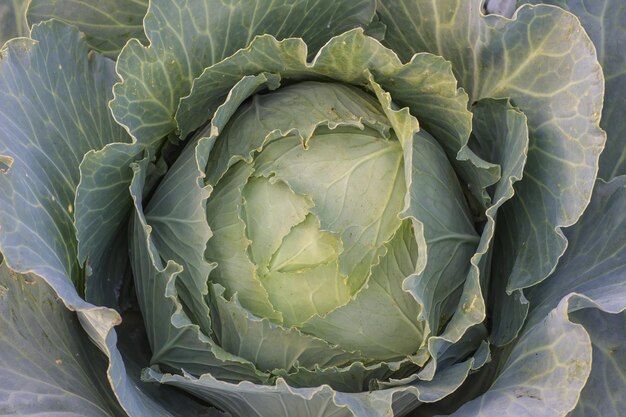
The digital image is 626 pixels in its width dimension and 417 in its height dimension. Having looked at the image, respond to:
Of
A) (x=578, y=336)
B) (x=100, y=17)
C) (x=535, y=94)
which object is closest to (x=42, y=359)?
(x=100, y=17)

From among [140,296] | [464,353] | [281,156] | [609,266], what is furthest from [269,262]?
[609,266]

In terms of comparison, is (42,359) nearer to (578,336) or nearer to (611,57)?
(578,336)

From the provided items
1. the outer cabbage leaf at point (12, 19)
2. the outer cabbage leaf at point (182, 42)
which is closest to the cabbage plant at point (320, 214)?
the outer cabbage leaf at point (182, 42)

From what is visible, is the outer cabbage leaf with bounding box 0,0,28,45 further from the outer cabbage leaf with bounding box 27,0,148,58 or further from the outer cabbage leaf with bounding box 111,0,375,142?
the outer cabbage leaf with bounding box 111,0,375,142

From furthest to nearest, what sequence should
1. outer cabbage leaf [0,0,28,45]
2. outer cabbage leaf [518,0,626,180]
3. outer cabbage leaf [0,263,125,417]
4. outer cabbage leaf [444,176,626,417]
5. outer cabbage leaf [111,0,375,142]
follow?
outer cabbage leaf [0,0,28,45], outer cabbage leaf [518,0,626,180], outer cabbage leaf [111,0,375,142], outer cabbage leaf [0,263,125,417], outer cabbage leaf [444,176,626,417]

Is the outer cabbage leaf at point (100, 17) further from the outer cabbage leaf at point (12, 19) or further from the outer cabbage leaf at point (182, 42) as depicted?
the outer cabbage leaf at point (182, 42)

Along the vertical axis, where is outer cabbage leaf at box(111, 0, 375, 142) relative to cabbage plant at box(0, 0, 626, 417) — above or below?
above

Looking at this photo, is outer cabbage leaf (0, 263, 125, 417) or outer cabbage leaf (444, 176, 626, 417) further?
outer cabbage leaf (0, 263, 125, 417)

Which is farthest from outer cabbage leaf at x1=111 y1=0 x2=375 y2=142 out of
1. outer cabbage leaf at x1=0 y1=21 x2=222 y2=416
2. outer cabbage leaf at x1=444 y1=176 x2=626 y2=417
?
outer cabbage leaf at x1=444 y1=176 x2=626 y2=417

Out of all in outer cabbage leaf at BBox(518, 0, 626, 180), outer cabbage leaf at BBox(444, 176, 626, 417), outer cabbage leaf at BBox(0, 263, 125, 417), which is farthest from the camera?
outer cabbage leaf at BBox(518, 0, 626, 180)
